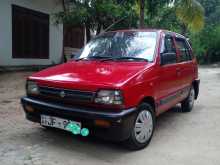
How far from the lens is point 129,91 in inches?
159

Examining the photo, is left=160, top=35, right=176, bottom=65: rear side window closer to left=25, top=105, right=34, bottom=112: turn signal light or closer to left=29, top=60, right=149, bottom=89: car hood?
left=29, top=60, right=149, bottom=89: car hood

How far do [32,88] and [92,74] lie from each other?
36.6 inches

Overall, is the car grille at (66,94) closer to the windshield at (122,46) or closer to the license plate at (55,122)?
the license plate at (55,122)

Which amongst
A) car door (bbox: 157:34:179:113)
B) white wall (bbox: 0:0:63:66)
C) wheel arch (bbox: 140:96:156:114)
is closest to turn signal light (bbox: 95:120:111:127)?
wheel arch (bbox: 140:96:156:114)

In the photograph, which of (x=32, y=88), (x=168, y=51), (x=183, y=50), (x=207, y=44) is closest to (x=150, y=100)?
(x=168, y=51)

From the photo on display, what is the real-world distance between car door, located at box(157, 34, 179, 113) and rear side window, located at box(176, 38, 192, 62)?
393 millimetres

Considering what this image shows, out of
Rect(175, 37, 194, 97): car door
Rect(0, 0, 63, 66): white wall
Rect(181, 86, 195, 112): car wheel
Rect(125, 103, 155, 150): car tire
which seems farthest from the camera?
Rect(0, 0, 63, 66): white wall

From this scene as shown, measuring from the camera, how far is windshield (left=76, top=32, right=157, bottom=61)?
5.07 m

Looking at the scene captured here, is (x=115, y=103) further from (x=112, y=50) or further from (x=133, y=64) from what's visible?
(x=112, y=50)

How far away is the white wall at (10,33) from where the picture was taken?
11.3m

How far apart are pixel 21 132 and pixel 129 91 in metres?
2.08

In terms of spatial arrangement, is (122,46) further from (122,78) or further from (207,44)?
(207,44)

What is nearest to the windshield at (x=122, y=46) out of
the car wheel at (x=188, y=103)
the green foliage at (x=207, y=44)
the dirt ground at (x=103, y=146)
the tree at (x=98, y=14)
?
the dirt ground at (x=103, y=146)

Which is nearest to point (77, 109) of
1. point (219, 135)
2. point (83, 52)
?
point (83, 52)
